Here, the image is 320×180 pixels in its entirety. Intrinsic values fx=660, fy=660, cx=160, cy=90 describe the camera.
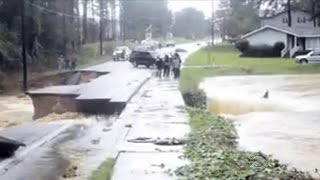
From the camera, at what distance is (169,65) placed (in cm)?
4756

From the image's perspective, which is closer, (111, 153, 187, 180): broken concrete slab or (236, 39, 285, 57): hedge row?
(111, 153, 187, 180): broken concrete slab

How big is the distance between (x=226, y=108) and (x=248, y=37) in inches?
2307

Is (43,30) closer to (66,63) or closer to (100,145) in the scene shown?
(66,63)

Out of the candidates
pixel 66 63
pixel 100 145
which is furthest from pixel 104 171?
pixel 66 63

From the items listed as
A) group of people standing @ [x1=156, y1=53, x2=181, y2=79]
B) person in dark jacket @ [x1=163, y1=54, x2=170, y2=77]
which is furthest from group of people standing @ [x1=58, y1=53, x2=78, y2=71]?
person in dark jacket @ [x1=163, y1=54, x2=170, y2=77]

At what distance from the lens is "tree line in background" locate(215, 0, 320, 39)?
93.9 meters

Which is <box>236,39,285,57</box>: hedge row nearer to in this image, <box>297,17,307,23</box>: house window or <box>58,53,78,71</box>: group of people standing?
<box>297,17,307,23</box>: house window

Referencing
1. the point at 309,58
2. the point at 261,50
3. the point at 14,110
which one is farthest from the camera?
the point at 261,50

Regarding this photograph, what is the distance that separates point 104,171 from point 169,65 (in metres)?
35.0

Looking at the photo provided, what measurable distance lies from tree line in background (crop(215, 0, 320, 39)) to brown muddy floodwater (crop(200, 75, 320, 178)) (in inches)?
1772

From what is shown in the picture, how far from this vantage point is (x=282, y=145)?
1773cm

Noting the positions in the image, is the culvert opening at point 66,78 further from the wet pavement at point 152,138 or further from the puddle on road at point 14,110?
the wet pavement at point 152,138

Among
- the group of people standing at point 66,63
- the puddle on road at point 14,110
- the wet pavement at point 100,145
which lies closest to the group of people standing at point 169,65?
the puddle on road at point 14,110

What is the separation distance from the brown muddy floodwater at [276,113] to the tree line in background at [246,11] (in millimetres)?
45013
